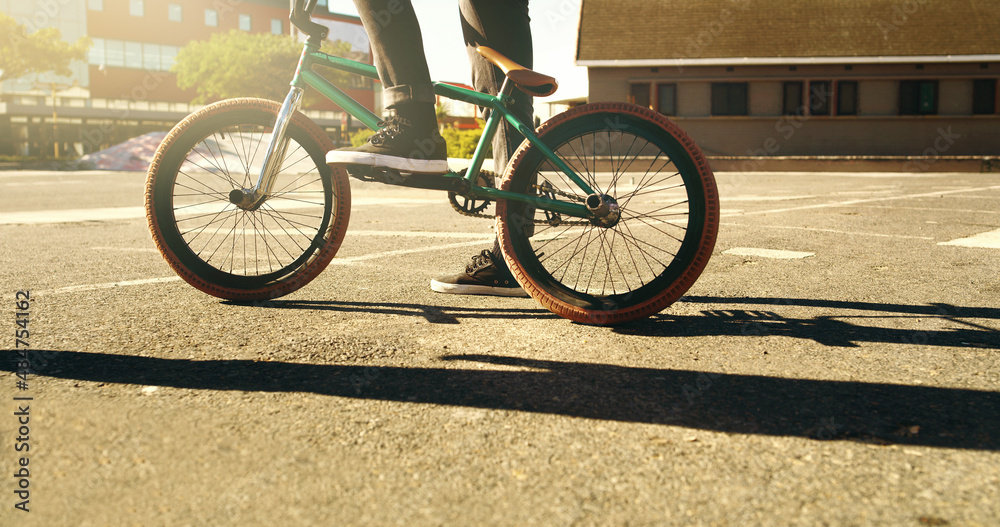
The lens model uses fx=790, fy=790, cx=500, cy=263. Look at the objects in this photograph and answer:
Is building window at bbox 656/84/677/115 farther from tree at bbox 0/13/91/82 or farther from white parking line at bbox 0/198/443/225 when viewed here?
tree at bbox 0/13/91/82

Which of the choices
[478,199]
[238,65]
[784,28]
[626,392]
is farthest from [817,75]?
[238,65]

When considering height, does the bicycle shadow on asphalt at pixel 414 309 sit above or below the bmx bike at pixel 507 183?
below

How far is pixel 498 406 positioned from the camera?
6.91 feet

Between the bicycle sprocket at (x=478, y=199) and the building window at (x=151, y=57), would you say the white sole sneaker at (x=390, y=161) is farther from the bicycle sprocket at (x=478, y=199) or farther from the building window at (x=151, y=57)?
the building window at (x=151, y=57)

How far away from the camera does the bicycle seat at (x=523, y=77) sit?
3197 mm

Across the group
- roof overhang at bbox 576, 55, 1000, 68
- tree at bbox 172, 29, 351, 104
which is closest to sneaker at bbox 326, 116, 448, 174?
roof overhang at bbox 576, 55, 1000, 68

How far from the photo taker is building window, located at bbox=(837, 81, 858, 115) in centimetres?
2992

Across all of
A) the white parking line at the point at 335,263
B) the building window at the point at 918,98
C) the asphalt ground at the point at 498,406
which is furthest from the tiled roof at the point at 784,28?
the asphalt ground at the point at 498,406

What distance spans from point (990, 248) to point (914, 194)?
24.7 feet

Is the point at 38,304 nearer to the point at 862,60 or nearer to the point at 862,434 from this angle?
the point at 862,434

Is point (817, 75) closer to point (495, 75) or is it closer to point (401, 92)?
point (495, 75)

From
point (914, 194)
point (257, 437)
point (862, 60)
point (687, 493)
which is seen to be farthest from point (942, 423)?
point (862, 60)

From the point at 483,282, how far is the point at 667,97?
28219 millimetres

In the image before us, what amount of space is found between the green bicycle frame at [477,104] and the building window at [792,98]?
29.4m
